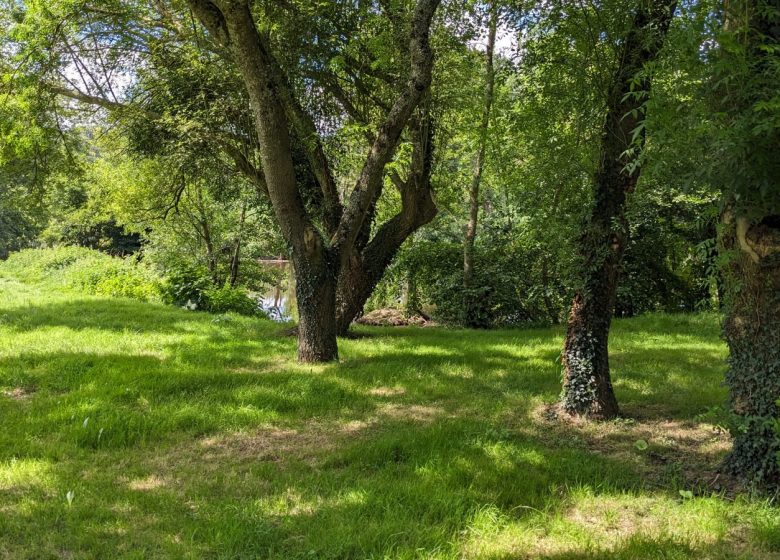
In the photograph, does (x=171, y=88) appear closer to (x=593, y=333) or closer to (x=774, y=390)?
(x=593, y=333)

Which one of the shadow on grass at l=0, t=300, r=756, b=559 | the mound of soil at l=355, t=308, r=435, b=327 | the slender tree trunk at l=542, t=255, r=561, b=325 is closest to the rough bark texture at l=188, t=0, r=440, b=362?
the shadow on grass at l=0, t=300, r=756, b=559

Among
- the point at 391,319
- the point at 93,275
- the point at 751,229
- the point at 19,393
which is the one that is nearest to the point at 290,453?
the point at 19,393

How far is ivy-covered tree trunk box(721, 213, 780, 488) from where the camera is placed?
3451 mm

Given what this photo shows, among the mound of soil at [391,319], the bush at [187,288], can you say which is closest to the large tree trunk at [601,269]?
the mound of soil at [391,319]

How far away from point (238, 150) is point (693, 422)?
8070mm

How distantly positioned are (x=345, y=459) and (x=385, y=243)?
19.7 ft

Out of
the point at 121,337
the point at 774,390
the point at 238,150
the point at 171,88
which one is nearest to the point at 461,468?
the point at 774,390

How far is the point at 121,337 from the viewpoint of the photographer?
7.91m

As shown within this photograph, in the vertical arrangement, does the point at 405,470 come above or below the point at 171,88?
below

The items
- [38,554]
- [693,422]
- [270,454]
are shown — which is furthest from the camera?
[693,422]

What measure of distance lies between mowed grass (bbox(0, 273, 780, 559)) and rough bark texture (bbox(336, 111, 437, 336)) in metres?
1.82

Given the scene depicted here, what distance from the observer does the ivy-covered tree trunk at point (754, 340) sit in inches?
136

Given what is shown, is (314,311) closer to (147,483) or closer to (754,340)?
(147,483)

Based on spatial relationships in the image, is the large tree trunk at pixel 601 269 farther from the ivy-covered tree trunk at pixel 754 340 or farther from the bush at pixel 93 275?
the bush at pixel 93 275
